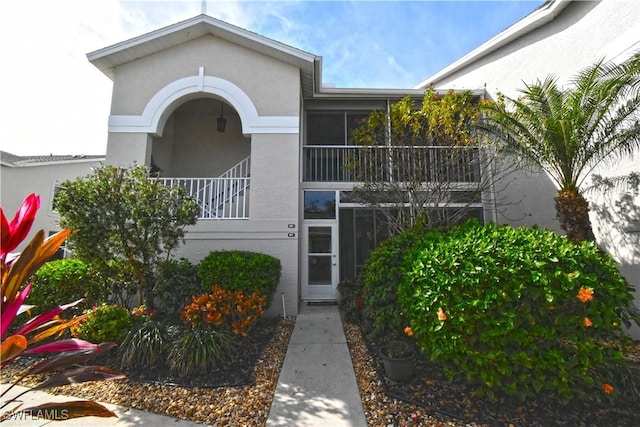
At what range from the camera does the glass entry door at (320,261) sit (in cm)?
886

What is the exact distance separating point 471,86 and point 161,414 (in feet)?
42.5

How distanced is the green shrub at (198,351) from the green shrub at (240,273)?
142cm

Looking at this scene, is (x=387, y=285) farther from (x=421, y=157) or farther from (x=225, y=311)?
(x=421, y=157)

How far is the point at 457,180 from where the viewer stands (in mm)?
7691

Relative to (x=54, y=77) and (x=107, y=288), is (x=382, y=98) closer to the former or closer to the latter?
(x=54, y=77)

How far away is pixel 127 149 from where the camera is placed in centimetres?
807

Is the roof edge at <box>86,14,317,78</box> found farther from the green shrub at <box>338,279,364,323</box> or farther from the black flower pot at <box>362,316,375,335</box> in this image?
the black flower pot at <box>362,316,375,335</box>

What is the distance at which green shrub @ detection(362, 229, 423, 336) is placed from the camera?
4578 mm

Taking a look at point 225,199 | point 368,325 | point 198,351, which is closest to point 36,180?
point 225,199

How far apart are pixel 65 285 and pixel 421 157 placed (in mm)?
8232

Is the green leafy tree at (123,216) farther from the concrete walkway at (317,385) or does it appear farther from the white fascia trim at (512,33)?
the white fascia trim at (512,33)

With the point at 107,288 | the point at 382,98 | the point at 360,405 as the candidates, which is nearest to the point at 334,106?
the point at 382,98

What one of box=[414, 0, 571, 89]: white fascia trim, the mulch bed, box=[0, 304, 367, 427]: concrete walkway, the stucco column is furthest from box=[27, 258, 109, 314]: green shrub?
box=[414, 0, 571, 89]: white fascia trim

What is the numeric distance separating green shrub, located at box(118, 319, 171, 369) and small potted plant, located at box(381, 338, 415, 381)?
3358 mm
